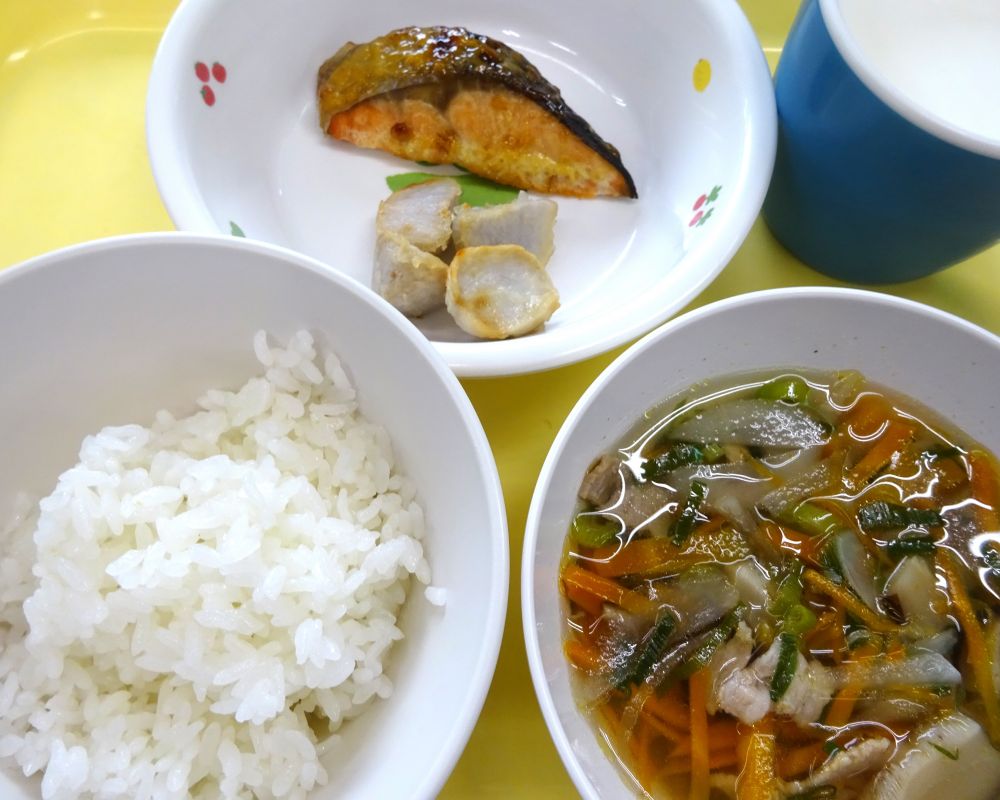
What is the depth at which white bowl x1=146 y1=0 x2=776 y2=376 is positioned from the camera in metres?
1.44

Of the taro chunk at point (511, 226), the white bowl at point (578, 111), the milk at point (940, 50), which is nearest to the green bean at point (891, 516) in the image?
the white bowl at point (578, 111)

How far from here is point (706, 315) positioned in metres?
1.20

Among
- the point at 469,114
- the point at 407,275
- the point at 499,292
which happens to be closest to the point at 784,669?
the point at 499,292

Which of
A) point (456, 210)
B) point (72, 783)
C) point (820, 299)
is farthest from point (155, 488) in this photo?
point (820, 299)

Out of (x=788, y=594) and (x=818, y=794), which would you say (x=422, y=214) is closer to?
(x=788, y=594)

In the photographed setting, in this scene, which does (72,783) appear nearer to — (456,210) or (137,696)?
(137,696)

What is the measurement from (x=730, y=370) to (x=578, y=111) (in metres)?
0.92

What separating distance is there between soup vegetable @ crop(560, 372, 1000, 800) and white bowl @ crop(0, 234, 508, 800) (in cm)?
25

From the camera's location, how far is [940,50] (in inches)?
55.3

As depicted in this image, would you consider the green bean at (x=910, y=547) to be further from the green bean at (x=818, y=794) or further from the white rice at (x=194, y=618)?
the white rice at (x=194, y=618)

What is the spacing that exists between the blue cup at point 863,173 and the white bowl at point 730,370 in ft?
0.87

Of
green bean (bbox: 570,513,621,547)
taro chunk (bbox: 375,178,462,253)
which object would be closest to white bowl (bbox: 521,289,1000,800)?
Result: green bean (bbox: 570,513,621,547)

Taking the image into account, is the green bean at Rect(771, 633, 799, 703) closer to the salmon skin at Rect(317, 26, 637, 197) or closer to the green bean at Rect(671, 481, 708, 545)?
the green bean at Rect(671, 481, 708, 545)

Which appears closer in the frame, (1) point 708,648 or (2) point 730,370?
(1) point 708,648
